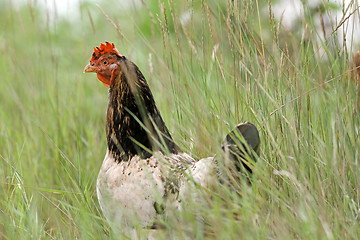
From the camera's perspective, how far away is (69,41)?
632 centimetres

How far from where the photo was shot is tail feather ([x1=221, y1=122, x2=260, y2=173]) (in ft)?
7.34

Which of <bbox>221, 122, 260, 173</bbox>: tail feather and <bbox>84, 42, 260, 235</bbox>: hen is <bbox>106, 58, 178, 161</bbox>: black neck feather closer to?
<bbox>84, 42, 260, 235</bbox>: hen

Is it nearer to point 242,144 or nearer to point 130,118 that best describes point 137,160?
point 130,118

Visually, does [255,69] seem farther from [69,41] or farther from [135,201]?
[69,41]

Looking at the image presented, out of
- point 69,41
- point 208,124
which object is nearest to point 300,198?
point 208,124

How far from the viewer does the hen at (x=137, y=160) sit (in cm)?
234

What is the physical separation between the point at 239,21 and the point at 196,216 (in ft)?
2.85

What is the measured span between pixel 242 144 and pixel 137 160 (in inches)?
24.9

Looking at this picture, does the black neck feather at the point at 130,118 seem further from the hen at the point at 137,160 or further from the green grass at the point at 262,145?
the green grass at the point at 262,145

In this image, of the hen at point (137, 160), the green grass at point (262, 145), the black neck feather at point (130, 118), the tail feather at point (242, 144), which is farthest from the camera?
the black neck feather at point (130, 118)

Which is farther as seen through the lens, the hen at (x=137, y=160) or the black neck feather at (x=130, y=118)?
the black neck feather at (x=130, y=118)

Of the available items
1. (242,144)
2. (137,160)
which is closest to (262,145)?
(242,144)

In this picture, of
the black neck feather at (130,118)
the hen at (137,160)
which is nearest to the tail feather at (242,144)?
the hen at (137,160)

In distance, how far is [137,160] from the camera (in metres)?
2.76
